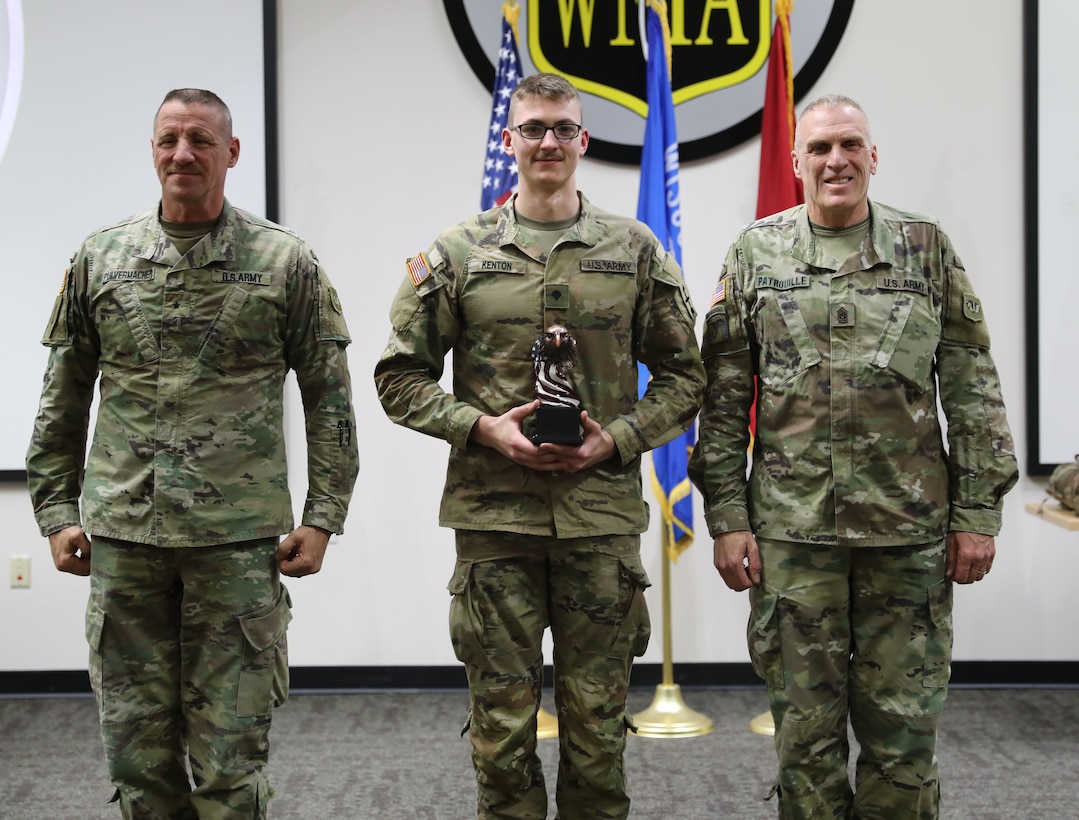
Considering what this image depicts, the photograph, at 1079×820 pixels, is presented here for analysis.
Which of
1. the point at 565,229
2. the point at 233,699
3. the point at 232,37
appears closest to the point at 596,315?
the point at 565,229

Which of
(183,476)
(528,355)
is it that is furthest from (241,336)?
(528,355)

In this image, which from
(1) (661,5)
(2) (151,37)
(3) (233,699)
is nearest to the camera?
(3) (233,699)

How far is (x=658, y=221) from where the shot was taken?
358 centimetres

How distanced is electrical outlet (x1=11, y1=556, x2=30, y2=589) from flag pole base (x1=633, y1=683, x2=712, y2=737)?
2.09 m

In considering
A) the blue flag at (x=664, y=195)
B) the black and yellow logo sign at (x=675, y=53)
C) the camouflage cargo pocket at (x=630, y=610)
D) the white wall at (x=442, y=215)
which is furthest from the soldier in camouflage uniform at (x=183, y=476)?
the black and yellow logo sign at (x=675, y=53)

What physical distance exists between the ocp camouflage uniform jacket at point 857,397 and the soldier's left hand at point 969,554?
0.05 feet

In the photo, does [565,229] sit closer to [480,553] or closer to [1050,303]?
[480,553]

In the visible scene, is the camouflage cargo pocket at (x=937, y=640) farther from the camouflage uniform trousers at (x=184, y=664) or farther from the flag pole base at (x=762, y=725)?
the flag pole base at (x=762, y=725)

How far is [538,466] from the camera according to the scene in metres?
2.16

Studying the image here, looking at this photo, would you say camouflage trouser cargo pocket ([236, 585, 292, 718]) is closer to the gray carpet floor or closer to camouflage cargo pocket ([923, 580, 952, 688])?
the gray carpet floor

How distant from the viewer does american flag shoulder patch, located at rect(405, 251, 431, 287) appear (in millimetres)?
2281

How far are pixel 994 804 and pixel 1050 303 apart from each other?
5.70 feet

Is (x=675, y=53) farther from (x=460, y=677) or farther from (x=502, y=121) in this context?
(x=460, y=677)

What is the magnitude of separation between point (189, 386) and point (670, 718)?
2.03m
